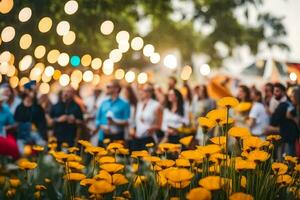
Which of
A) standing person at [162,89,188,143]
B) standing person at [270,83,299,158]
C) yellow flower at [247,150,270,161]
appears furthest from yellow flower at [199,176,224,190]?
standing person at [162,89,188,143]

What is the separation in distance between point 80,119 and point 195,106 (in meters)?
3.01

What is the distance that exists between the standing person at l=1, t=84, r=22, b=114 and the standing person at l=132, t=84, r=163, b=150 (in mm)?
1934

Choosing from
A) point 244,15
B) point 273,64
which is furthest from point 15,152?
point 273,64

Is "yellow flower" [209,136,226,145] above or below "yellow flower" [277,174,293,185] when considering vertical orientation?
above

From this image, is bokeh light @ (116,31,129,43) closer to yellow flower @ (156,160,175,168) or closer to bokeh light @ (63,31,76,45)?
bokeh light @ (63,31,76,45)

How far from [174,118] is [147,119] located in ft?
1.91

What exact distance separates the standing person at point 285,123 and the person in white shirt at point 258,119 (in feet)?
1.56

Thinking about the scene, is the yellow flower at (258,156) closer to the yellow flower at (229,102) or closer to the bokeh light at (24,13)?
the yellow flower at (229,102)

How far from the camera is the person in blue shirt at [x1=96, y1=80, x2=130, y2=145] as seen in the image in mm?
6941

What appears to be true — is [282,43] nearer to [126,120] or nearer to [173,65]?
[173,65]

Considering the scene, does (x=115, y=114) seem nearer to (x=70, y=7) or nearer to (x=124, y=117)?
(x=124, y=117)

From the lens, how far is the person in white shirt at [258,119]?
6.83 metres

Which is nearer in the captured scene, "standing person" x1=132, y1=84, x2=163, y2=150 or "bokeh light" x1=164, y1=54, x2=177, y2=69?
"standing person" x1=132, y1=84, x2=163, y2=150

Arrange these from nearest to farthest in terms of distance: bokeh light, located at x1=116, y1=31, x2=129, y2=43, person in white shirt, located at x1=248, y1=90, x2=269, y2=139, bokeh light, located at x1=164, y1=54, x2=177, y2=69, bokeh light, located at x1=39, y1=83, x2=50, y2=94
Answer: person in white shirt, located at x1=248, y1=90, x2=269, y2=139
bokeh light, located at x1=116, y1=31, x2=129, y2=43
bokeh light, located at x1=164, y1=54, x2=177, y2=69
bokeh light, located at x1=39, y1=83, x2=50, y2=94
